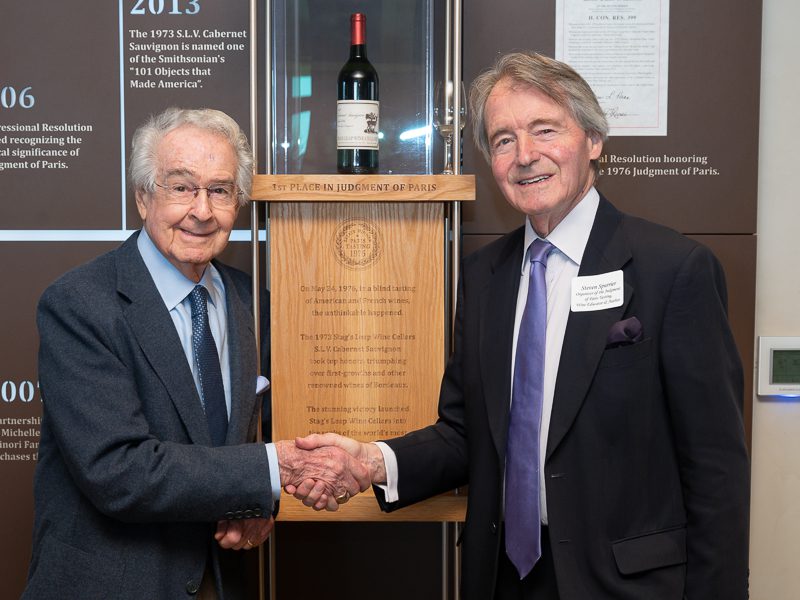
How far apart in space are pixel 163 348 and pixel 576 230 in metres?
0.94

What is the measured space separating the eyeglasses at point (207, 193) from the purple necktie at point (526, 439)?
75 cm

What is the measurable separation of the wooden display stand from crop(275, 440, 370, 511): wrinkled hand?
21cm

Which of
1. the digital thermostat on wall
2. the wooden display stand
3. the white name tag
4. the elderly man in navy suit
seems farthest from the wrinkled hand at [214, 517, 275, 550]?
the digital thermostat on wall

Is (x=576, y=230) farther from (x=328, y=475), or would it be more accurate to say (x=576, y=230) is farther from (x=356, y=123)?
(x=328, y=475)

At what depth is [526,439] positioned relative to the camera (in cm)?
171

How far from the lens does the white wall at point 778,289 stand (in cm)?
260

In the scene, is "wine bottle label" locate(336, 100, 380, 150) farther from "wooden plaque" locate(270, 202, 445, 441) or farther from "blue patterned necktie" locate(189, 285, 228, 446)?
"blue patterned necktie" locate(189, 285, 228, 446)

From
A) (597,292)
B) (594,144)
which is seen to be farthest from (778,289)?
(597,292)

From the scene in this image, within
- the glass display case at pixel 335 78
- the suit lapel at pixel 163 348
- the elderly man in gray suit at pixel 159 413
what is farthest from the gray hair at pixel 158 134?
the glass display case at pixel 335 78

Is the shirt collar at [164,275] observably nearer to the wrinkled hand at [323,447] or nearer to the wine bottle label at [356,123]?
the wrinkled hand at [323,447]

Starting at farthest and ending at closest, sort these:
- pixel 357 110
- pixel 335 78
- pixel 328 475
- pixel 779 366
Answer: pixel 779 366, pixel 335 78, pixel 357 110, pixel 328 475

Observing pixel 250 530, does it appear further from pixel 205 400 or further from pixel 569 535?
pixel 569 535

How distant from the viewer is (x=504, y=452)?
1756 millimetres

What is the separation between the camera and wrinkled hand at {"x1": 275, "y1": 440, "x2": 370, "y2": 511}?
194 centimetres
